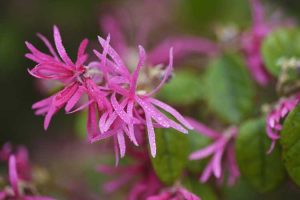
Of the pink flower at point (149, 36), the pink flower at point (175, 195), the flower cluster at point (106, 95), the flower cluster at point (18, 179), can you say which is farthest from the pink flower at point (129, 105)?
the pink flower at point (149, 36)

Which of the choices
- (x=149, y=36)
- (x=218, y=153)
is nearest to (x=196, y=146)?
(x=218, y=153)

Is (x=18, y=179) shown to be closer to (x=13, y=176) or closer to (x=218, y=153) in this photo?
(x=13, y=176)

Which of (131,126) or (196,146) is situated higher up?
(131,126)

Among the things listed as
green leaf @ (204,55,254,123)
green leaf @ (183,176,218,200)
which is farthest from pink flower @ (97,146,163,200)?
green leaf @ (204,55,254,123)

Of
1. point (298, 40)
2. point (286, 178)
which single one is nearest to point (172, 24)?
point (298, 40)

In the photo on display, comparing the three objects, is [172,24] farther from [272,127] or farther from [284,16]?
[272,127]

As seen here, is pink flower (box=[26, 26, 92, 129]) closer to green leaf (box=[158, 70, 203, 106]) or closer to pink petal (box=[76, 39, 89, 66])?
pink petal (box=[76, 39, 89, 66])

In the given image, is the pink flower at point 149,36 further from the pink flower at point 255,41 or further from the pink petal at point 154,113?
the pink petal at point 154,113

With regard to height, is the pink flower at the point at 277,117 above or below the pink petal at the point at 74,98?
below
